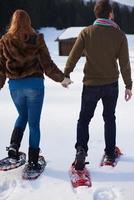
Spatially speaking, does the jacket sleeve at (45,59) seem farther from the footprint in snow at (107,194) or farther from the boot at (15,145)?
the footprint in snow at (107,194)

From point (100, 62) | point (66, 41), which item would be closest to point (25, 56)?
point (100, 62)

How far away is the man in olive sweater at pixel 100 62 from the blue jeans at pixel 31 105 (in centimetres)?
37

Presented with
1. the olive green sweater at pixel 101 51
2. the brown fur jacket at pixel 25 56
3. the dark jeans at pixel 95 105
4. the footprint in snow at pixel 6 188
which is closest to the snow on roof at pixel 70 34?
the dark jeans at pixel 95 105

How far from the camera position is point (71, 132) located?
6.73 metres

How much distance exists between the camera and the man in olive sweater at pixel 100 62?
4602mm

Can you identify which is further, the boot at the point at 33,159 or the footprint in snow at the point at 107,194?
the boot at the point at 33,159

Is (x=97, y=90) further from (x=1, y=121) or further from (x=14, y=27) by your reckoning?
(x=1, y=121)

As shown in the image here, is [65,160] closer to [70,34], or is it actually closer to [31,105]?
[31,105]

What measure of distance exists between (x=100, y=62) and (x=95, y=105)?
0.48 metres

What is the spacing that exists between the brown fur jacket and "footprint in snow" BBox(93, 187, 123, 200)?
133cm

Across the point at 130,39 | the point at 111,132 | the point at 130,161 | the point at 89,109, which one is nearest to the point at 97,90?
the point at 89,109

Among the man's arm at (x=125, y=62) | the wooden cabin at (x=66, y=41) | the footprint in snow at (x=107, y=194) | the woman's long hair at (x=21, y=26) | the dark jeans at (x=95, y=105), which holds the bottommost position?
the wooden cabin at (x=66, y=41)

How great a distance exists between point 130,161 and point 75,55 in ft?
→ 4.70

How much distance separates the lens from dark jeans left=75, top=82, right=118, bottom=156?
15.5 ft
